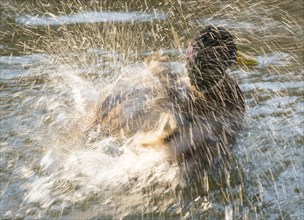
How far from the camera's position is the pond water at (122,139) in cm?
471

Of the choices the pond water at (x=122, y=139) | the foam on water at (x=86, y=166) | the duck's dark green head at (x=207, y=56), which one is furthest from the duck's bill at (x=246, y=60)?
the duck's dark green head at (x=207, y=56)

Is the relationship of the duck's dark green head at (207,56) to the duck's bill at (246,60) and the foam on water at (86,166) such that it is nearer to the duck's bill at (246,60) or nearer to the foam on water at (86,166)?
the foam on water at (86,166)

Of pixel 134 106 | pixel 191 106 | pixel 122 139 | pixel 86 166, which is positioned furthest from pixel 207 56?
pixel 86 166

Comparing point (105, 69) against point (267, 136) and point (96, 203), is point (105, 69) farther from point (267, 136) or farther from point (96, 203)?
point (96, 203)

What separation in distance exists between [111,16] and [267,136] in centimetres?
334

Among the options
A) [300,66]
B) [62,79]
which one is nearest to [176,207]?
[62,79]

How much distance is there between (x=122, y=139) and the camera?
512cm

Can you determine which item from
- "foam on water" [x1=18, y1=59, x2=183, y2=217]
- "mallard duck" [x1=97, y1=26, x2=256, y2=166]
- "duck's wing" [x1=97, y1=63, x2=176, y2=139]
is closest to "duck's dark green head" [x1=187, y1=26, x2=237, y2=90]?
"mallard duck" [x1=97, y1=26, x2=256, y2=166]

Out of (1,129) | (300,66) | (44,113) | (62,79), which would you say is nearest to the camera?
(1,129)

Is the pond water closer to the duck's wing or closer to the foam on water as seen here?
the foam on water

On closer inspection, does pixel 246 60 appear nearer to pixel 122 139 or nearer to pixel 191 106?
pixel 122 139

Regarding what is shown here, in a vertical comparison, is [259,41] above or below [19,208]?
below

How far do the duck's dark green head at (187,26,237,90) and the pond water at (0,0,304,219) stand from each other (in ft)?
2.27

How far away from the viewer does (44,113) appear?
602 cm
